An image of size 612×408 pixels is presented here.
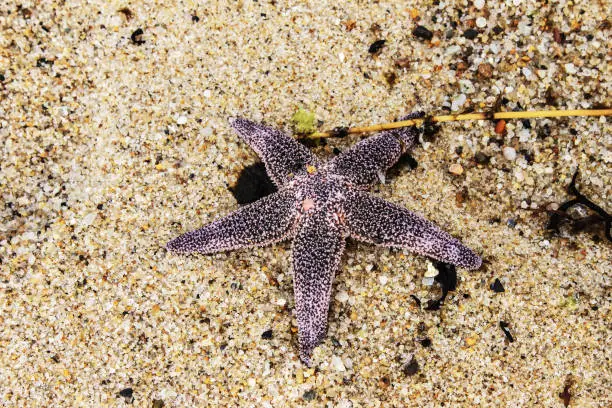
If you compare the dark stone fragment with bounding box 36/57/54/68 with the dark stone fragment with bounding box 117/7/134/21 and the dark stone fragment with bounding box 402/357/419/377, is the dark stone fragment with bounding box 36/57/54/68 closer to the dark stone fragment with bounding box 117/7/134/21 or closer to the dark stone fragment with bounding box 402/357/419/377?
the dark stone fragment with bounding box 117/7/134/21

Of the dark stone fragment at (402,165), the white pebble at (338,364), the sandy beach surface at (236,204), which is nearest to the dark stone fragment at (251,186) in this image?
the sandy beach surface at (236,204)

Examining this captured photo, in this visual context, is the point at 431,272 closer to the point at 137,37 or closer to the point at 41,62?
the point at 137,37

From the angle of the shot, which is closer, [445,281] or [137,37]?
[445,281]

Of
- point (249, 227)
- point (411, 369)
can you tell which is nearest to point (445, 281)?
point (411, 369)

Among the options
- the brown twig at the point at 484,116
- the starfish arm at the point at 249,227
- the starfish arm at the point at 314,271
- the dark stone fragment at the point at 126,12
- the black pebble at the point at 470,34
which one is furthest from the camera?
the dark stone fragment at the point at 126,12

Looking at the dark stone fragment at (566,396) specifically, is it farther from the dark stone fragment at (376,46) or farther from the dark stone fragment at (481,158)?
the dark stone fragment at (376,46)

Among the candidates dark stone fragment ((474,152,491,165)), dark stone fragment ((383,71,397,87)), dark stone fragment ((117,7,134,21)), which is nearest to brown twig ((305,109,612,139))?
dark stone fragment ((474,152,491,165))
